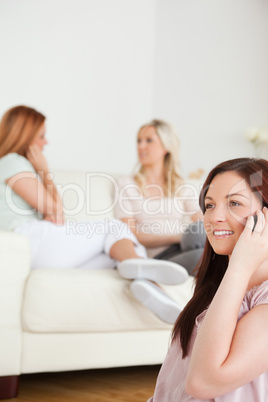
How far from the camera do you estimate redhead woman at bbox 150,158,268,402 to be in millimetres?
750

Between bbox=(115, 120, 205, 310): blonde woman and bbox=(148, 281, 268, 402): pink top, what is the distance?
1210mm

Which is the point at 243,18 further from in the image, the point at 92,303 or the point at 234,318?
the point at 234,318

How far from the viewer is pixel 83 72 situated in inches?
122

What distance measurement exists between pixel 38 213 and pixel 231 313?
1.65 m

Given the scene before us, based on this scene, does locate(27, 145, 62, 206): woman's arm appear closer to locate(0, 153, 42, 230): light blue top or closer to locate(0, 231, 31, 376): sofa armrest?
locate(0, 153, 42, 230): light blue top

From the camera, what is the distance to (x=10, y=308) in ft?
5.72

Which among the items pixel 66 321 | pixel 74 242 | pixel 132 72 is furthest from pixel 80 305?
pixel 132 72

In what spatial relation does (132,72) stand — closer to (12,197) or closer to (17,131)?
(17,131)

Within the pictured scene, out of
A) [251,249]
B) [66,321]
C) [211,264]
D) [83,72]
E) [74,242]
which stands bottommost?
[66,321]

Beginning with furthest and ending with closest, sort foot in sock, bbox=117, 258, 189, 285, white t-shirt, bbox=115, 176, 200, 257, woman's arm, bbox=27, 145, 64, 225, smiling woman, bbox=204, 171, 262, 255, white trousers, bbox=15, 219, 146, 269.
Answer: white t-shirt, bbox=115, 176, 200, 257 → woman's arm, bbox=27, 145, 64, 225 → white trousers, bbox=15, 219, 146, 269 → foot in sock, bbox=117, 258, 189, 285 → smiling woman, bbox=204, 171, 262, 255

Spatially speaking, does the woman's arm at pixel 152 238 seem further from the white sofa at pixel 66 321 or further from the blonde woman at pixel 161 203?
the white sofa at pixel 66 321

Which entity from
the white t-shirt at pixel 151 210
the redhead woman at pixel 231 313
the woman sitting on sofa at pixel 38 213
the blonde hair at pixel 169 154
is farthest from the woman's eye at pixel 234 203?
the blonde hair at pixel 169 154

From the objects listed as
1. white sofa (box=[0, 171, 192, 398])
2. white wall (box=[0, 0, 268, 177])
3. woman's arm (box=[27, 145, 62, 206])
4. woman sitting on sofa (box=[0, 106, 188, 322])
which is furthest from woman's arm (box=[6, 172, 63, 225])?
white wall (box=[0, 0, 268, 177])

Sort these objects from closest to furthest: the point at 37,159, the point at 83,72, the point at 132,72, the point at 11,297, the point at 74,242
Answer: the point at 11,297 < the point at 74,242 < the point at 37,159 < the point at 83,72 < the point at 132,72
